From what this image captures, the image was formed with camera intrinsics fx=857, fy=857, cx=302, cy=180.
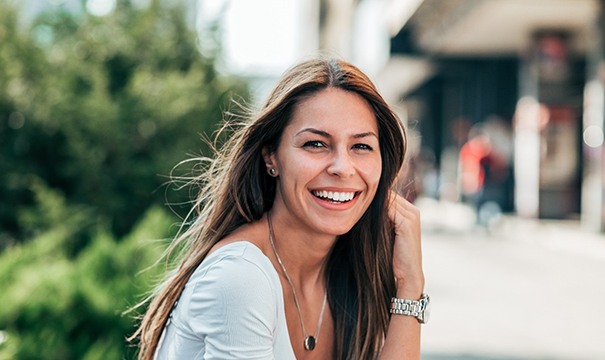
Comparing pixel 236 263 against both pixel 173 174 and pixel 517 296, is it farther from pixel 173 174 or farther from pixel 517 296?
pixel 517 296

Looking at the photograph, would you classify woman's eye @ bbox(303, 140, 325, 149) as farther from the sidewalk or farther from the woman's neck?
the sidewalk

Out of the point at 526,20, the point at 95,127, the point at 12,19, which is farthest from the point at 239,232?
the point at 526,20

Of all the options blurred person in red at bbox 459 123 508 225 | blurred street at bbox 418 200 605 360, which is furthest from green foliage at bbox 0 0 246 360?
blurred person in red at bbox 459 123 508 225

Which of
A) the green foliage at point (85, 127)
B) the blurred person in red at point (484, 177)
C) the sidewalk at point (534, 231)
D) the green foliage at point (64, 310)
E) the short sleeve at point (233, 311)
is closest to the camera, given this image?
the short sleeve at point (233, 311)

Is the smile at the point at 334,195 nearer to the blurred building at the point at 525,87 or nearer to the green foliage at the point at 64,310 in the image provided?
the green foliage at the point at 64,310

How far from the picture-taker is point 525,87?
70.7ft

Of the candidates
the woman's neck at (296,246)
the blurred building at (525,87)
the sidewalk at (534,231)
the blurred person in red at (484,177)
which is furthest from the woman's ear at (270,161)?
the blurred person in red at (484,177)

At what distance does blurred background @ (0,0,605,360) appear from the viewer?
370cm

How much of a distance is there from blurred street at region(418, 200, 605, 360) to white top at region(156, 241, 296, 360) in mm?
4241

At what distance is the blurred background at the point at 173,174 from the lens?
3703mm

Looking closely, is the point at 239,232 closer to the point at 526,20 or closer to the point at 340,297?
the point at 340,297

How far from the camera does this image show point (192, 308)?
2.04 metres

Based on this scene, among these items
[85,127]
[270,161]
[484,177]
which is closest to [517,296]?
[85,127]

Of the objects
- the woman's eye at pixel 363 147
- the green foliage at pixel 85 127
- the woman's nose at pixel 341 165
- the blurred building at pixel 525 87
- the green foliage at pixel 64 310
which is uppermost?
the blurred building at pixel 525 87
